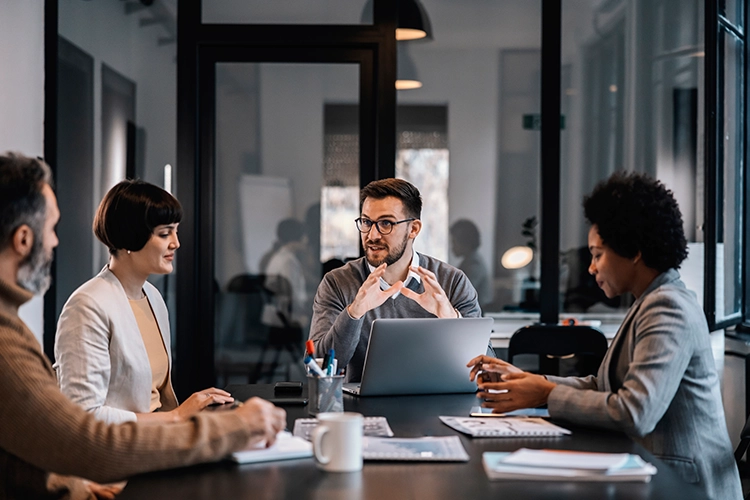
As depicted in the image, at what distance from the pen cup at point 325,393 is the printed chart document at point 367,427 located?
4 cm

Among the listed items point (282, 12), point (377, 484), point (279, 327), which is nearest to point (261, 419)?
point (377, 484)

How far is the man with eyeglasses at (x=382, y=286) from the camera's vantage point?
→ 288cm

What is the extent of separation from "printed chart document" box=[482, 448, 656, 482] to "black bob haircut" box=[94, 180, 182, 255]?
1287mm

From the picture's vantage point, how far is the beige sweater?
1.44 metres

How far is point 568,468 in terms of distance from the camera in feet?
5.18

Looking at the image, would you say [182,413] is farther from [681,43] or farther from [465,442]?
[681,43]

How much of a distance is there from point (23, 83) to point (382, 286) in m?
2.30

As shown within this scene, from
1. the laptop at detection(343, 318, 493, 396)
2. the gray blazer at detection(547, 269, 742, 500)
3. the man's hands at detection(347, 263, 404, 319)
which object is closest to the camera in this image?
the gray blazer at detection(547, 269, 742, 500)

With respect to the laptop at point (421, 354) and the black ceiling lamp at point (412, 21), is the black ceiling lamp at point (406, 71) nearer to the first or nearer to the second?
the black ceiling lamp at point (412, 21)

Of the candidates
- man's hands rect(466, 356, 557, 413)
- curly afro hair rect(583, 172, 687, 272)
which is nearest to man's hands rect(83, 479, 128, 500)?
man's hands rect(466, 356, 557, 413)

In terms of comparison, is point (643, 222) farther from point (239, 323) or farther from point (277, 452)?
point (239, 323)

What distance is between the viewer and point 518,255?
4.50 metres

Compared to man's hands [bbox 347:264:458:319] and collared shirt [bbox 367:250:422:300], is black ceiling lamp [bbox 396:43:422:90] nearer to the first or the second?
collared shirt [bbox 367:250:422:300]

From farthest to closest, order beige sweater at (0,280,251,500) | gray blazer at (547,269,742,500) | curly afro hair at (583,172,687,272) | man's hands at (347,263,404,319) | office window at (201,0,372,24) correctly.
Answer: office window at (201,0,372,24) < man's hands at (347,263,404,319) < curly afro hair at (583,172,687,272) < gray blazer at (547,269,742,500) < beige sweater at (0,280,251,500)
